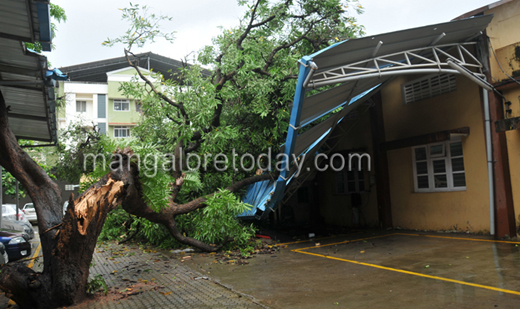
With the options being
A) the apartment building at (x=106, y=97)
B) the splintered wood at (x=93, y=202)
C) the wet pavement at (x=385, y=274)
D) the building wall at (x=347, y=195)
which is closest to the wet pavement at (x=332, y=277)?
the wet pavement at (x=385, y=274)

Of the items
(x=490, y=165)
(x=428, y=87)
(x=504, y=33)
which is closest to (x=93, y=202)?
(x=490, y=165)

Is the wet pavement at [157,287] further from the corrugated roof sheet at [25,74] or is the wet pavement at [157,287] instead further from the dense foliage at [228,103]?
the corrugated roof sheet at [25,74]

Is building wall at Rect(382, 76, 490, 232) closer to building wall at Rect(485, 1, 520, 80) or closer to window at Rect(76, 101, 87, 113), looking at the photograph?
building wall at Rect(485, 1, 520, 80)

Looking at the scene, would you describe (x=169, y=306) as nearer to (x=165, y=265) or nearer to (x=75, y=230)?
(x=75, y=230)

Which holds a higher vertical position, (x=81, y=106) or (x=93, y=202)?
(x=81, y=106)

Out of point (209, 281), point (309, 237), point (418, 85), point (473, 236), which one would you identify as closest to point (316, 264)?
point (209, 281)

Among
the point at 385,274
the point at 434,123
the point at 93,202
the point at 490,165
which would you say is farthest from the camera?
the point at 434,123

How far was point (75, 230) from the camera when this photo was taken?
4.91m

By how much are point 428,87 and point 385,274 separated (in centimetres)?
705

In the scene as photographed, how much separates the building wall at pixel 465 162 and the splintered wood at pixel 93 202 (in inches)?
352

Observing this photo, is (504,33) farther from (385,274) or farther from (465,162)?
(385,274)

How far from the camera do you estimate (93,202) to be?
5.06 m

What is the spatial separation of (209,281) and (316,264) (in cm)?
225

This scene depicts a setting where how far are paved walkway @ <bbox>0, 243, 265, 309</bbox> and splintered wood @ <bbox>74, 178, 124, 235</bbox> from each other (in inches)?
47.1
